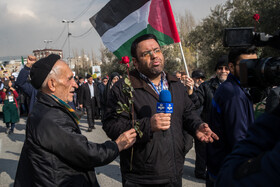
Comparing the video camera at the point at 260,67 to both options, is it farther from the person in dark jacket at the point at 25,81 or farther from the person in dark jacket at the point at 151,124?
the person in dark jacket at the point at 25,81

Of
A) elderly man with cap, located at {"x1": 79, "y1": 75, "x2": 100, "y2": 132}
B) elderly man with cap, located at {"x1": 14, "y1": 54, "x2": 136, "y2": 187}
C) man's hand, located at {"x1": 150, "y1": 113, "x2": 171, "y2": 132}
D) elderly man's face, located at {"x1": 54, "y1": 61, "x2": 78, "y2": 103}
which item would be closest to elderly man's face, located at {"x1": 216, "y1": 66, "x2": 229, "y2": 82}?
man's hand, located at {"x1": 150, "y1": 113, "x2": 171, "y2": 132}

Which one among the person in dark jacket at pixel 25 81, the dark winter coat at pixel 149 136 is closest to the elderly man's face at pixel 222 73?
the dark winter coat at pixel 149 136

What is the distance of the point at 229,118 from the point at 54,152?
4.75 ft

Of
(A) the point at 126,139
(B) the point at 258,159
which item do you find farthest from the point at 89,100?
(B) the point at 258,159

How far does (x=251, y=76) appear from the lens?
40.9 inches

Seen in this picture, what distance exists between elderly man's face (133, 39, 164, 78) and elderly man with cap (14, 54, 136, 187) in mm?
866

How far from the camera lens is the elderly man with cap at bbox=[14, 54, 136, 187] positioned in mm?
1902

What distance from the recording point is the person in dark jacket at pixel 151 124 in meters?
2.47

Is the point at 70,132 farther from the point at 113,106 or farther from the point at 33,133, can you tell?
the point at 113,106

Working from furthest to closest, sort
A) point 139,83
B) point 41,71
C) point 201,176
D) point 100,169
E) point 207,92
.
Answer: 1. point 100,169
2. point 201,176
3. point 207,92
4. point 139,83
5. point 41,71

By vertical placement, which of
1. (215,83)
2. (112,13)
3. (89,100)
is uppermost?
(112,13)

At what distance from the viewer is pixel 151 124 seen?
234cm

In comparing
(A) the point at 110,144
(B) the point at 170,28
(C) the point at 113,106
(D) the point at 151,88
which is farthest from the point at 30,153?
(B) the point at 170,28

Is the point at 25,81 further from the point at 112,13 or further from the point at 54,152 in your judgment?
the point at 54,152
